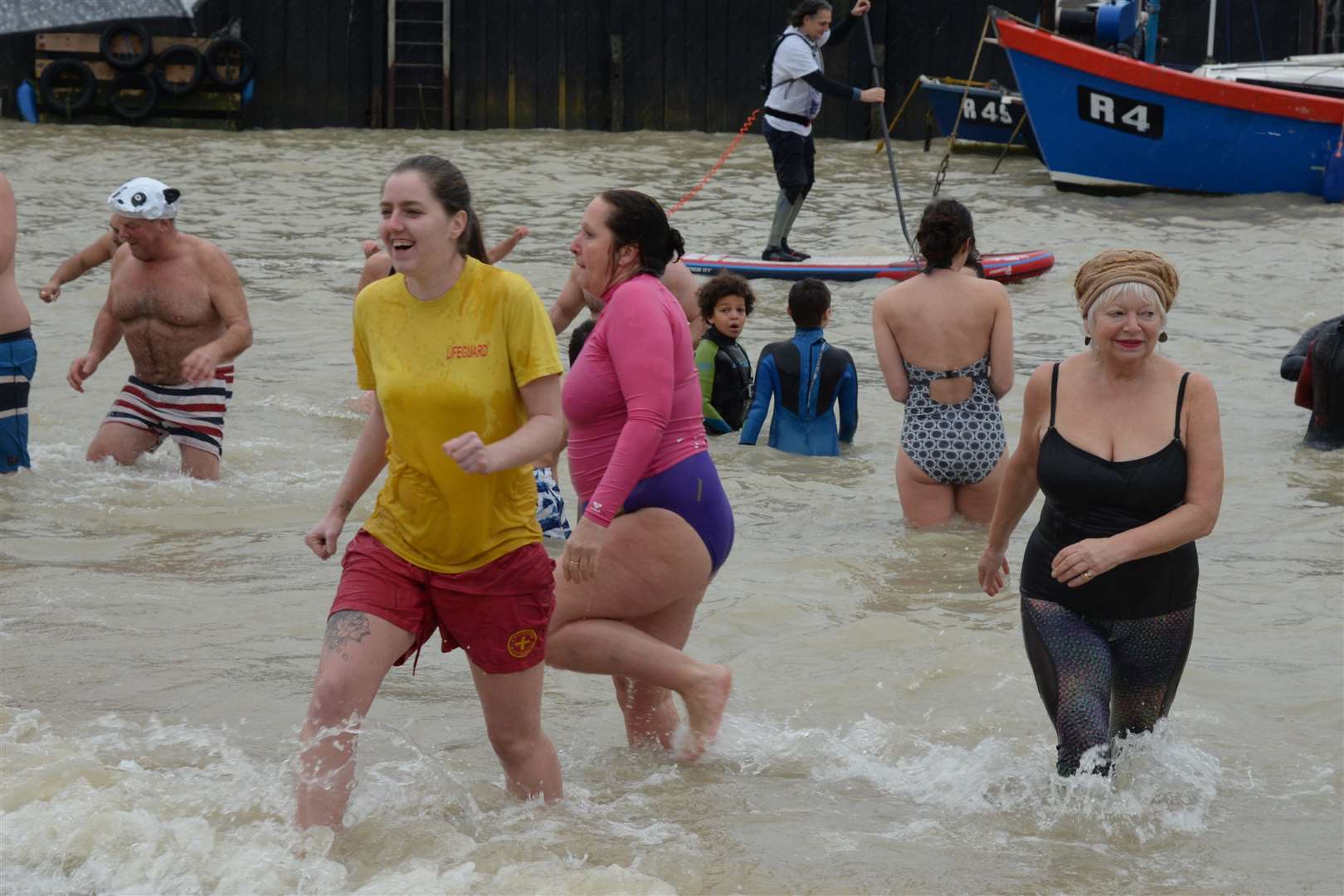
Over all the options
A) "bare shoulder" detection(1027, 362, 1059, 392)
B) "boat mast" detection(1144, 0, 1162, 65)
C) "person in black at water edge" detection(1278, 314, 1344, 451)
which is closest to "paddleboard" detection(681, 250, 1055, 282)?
"person in black at water edge" detection(1278, 314, 1344, 451)

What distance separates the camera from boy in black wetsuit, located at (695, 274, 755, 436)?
28.2 ft

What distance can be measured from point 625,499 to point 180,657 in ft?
7.05

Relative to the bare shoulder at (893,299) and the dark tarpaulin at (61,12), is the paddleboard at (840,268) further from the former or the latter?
the dark tarpaulin at (61,12)

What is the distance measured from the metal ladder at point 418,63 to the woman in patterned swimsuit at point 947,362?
59.9 ft

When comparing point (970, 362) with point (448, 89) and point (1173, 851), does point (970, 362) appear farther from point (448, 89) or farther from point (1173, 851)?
point (448, 89)

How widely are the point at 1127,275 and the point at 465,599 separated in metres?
1.79

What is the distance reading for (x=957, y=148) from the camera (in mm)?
22766

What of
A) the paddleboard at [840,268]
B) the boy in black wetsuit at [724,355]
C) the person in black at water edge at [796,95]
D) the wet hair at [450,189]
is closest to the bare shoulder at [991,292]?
the boy in black wetsuit at [724,355]

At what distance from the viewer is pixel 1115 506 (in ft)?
13.4

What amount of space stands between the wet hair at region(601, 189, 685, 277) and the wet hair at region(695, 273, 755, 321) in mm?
4191

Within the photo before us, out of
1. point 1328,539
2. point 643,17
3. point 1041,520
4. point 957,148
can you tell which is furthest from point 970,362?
point 643,17

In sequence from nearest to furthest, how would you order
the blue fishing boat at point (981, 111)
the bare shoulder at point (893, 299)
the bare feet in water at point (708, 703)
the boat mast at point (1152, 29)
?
the bare feet in water at point (708, 703) → the bare shoulder at point (893, 299) → the boat mast at point (1152, 29) → the blue fishing boat at point (981, 111)

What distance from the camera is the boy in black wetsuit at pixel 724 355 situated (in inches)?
338

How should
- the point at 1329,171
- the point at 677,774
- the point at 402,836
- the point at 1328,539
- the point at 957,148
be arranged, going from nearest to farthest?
the point at 402,836 < the point at 677,774 < the point at 1328,539 < the point at 1329,171 < the point at 957,148
